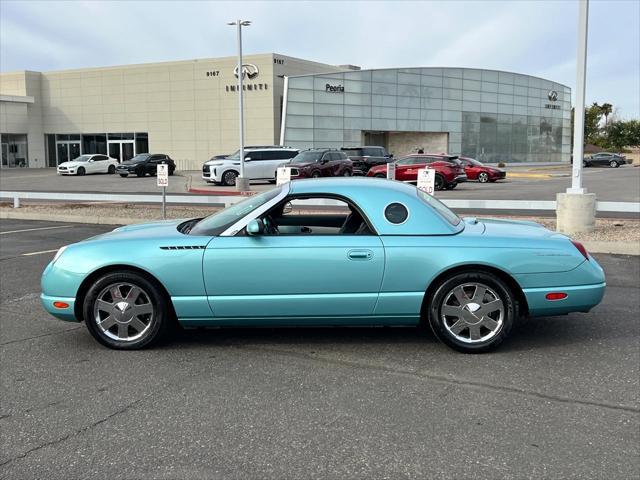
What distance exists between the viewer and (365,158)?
1307 inches

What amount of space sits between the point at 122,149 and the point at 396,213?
5605cm

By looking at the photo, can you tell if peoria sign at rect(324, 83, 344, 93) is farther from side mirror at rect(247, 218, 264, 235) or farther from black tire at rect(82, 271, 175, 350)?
black tire at rect(82, 271, 175, 350)

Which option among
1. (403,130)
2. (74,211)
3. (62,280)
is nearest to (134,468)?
(62,280)

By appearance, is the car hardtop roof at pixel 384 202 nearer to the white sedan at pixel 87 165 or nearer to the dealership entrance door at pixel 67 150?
the white sedan at pixel 87 165

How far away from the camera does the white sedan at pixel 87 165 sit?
42.8 metres

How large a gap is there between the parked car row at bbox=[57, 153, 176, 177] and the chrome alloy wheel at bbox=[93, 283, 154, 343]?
35.3 metres

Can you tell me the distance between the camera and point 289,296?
4.85 meters

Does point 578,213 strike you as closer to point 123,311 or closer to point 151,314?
point 151,314

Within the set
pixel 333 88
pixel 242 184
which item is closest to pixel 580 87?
pixel 242 184

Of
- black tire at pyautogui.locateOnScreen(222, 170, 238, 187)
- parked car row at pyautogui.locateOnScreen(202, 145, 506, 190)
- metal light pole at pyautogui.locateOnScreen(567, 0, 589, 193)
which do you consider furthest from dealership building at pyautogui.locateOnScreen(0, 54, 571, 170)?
metal light pole at pyautogui.locateOnScreen(567, 0, 589, 193)

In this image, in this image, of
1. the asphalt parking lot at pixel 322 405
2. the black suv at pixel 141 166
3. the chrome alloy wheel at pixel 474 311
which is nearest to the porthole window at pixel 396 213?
the chrome alloy wheel at pixel 474 311

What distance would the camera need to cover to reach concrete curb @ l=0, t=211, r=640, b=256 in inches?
388

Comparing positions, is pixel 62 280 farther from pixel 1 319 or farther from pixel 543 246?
pixel 543 246

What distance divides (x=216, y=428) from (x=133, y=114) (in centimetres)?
5615
